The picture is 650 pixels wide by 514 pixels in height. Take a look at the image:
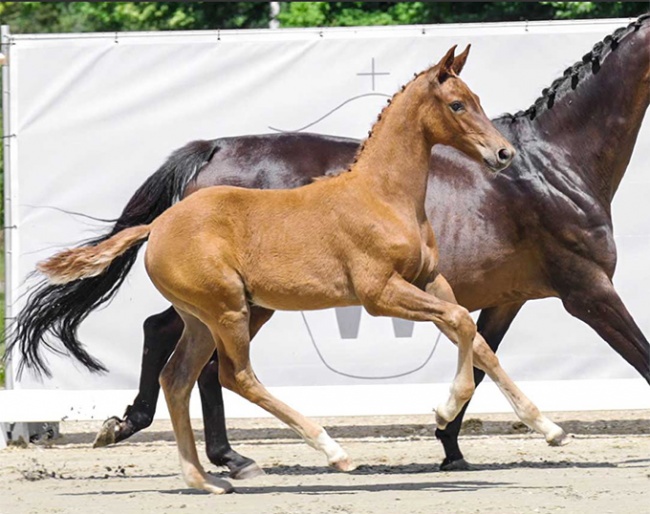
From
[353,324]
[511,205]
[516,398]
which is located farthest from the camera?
[353,324]

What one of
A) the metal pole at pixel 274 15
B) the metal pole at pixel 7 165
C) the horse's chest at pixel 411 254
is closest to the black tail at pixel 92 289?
the metal pole at pixel 7 165

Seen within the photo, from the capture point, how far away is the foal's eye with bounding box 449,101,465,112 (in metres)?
5.49

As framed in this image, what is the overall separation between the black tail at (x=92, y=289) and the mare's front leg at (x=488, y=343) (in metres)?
1.67

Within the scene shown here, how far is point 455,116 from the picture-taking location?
Answer: 550 centimetres

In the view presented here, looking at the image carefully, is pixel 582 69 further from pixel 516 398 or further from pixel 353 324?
pixel 353 324

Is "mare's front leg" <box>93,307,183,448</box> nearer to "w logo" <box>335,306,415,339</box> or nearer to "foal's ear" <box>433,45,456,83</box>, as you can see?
"w logo" <box>335,306,415,339</box>

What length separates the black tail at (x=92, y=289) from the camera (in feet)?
20.7

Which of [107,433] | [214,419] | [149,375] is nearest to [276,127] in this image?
[149,375]

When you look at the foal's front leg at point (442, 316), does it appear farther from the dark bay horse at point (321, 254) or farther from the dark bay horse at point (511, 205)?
the dark bay horse at point (511, 205)

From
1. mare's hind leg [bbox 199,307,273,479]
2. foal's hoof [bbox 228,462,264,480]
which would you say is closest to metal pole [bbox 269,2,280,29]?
mare's hind leg [bbox 199,307,273,479]

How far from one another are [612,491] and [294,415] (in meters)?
1.33

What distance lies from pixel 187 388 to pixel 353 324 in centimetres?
232

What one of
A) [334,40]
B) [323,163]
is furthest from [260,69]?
[323,163]

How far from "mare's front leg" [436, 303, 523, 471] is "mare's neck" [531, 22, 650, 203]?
79 cm
